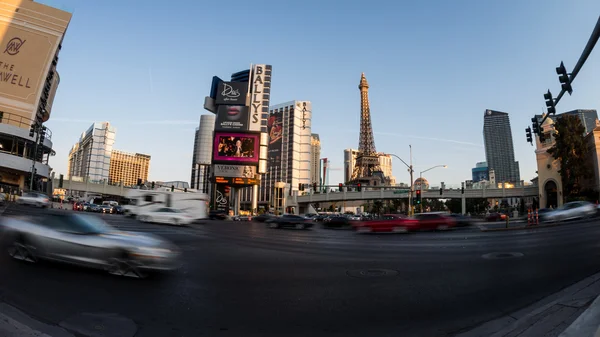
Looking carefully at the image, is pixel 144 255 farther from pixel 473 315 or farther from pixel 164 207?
pixel 164 207

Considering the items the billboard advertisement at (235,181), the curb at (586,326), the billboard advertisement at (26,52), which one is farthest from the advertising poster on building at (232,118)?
the curb at (586,326)

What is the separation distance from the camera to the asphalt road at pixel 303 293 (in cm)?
489

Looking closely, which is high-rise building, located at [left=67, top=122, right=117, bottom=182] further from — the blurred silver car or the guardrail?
the blurred silver car

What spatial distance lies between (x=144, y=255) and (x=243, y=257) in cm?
393

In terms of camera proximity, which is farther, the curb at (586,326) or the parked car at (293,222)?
the parked car at (293,222)

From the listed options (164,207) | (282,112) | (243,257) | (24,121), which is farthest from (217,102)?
(282,112)

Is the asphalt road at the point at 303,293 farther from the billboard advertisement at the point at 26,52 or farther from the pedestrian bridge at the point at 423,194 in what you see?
the billboard advertisement at the point at 26,52

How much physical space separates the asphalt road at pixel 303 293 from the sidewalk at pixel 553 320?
9.7 inches

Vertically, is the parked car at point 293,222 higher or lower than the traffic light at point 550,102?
lower

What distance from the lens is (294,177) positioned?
15450cm

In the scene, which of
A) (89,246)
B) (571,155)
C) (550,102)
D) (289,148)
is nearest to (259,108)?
(571,155)

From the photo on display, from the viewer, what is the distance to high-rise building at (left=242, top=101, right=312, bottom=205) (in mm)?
155875

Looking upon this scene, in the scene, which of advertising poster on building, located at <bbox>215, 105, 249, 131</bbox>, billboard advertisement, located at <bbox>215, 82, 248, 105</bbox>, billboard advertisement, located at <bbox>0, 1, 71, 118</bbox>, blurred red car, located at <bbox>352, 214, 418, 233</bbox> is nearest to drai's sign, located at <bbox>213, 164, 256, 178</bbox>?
advertising poster on building, located at <bbox>215, 105, 249, 131</bbox>

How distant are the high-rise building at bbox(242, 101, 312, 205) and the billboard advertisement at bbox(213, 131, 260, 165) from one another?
8029cm
